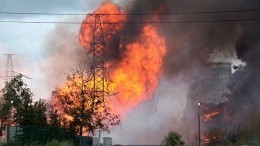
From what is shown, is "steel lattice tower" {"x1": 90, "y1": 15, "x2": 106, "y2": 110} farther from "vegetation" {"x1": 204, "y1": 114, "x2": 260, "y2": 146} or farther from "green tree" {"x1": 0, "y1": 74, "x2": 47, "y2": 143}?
"vegetation" {"x1": 204, "y1": 114, "x2": 260, "y2": 146}

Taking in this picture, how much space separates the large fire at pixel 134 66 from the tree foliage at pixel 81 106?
40.3 feet

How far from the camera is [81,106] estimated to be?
190 ft

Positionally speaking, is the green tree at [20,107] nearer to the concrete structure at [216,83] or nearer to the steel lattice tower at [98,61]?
the steel lattice tower at [98,61]

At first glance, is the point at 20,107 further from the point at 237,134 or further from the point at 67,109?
the point at 237,134

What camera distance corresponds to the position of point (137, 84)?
77500 millimetres

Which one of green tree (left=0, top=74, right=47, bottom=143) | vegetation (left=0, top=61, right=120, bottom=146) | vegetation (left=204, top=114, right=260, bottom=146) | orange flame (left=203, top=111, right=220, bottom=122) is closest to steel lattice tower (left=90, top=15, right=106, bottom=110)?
vegetation (left=0, top=61, right=120, bottom=146)

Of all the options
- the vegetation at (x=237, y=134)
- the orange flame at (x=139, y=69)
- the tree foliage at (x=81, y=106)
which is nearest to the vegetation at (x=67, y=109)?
the tree foliage at (x=81, y=106)

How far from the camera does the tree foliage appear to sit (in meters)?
57.5

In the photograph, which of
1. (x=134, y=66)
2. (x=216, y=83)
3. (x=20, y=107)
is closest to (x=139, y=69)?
(x=134, y=66)

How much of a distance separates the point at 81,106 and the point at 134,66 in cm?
2198

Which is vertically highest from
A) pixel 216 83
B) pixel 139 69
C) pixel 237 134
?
pixel 216 83

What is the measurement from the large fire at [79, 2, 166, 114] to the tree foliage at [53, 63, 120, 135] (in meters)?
12.3

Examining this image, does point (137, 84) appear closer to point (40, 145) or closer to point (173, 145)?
point (173, 145)

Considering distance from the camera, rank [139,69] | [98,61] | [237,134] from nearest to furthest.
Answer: [98,61] → [139,69] → [237,134]
